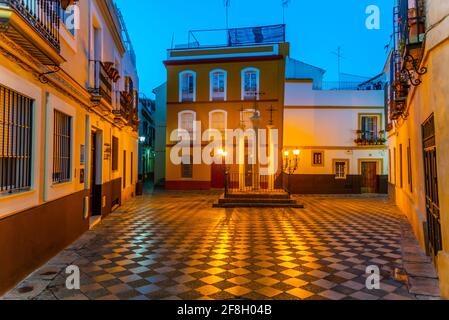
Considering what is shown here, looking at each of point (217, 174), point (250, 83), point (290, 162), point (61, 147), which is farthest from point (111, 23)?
point (290, 162)

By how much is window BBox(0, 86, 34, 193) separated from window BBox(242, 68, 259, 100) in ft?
52.1

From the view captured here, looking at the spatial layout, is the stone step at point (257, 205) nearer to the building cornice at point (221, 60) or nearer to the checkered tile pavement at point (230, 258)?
the checkered tile pavement at point (230, 258)

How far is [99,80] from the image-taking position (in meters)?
8.70

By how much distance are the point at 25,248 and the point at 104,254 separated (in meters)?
1.62

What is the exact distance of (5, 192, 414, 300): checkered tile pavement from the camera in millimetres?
4469

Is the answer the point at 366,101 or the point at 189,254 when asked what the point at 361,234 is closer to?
the point at 189,254

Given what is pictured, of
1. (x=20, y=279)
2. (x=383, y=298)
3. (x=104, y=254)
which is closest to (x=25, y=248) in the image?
(x=20, y=279)

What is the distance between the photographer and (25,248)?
4.82 metres

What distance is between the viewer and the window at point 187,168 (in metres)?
20.6

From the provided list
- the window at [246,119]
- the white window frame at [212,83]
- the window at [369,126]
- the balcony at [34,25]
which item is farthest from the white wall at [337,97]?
the balcony at [34,25]

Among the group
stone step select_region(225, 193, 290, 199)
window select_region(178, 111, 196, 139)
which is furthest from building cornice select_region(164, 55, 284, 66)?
stone step select_region(225, 193, 290, 199)

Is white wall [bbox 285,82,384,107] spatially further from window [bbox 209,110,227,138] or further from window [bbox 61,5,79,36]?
window [bbox 61,5,79,36]

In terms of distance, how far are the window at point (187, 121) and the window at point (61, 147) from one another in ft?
44.6
